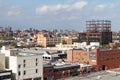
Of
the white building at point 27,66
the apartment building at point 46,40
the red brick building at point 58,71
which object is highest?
the apartment building at point 46,40

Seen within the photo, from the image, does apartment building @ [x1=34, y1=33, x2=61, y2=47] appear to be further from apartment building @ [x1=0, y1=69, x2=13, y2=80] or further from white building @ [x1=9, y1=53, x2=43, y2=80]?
apartment building @ [x1=0, y1=69, x2=13, y2=80]

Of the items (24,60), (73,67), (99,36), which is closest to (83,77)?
(73,67)

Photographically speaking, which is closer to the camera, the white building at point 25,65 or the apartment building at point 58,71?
the white building at point 25,65

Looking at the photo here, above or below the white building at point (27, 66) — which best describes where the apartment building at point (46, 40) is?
above

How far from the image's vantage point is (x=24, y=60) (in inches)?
1315

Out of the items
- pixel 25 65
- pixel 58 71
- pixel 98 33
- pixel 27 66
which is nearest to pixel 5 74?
pixel 25 65

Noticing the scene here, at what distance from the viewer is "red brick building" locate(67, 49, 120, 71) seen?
4691cm

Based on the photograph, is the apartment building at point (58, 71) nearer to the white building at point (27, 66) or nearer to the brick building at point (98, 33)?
the white building at point (27, 66)

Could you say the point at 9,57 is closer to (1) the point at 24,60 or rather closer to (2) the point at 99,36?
(1) the point at 24,60

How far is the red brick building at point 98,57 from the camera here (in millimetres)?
46906

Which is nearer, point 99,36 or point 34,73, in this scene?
point 34,73

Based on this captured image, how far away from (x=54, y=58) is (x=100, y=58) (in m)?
10.8

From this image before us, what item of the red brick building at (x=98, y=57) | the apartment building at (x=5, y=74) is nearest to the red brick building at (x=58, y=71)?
the red brick building at (x=98, y=57)

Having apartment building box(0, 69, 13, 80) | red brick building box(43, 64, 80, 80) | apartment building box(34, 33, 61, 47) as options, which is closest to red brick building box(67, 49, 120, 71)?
red brick building box(43, 64, 80, 80)
